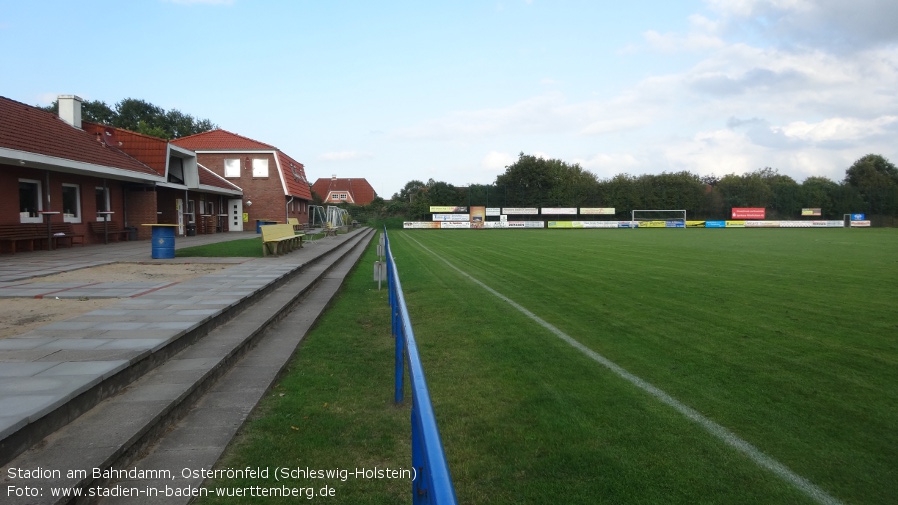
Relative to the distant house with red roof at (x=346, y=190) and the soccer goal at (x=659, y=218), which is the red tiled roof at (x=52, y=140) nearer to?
the soccer goal at (x=659, y=218)

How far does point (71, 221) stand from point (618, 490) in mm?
20281

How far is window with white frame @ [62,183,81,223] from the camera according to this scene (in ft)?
59.1

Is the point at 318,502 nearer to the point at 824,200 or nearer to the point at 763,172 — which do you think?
the point at 824,200

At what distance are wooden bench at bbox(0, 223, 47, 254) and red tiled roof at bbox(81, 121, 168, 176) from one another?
6420mm

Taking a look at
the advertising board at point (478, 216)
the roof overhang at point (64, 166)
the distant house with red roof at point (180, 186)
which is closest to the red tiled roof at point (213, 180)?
the distant house with red roof at point (180, 186)

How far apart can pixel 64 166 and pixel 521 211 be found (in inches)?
1826

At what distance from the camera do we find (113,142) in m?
22.5

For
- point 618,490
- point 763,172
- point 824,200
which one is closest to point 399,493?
point 618,490

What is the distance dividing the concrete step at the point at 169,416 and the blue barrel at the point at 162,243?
8.50m

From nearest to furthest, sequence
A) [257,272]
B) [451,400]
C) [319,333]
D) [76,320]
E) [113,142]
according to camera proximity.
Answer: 1. [451,400]
2. [76,320]
3. [319,333]
4. [257,272]
5. [113,142]

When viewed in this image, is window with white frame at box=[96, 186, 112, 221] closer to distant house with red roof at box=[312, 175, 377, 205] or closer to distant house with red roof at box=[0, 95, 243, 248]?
distant house with red roof at box=[0, 95, 243, 248]

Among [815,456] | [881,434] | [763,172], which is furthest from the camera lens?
[763,172]

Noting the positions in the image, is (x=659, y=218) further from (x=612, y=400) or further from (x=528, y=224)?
(x=612, y=400)

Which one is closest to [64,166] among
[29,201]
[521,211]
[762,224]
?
[29,201]
